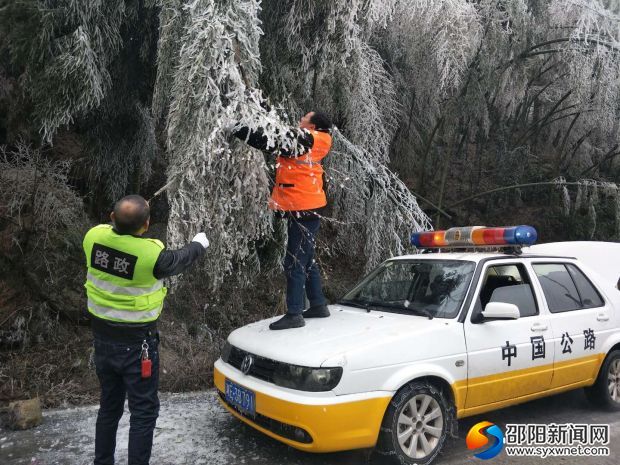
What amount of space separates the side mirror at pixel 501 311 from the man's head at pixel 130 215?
8.66 feet

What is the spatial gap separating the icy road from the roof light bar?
5.39ft

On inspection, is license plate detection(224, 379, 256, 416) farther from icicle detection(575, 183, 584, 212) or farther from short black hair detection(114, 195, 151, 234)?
icicle detection(575, 183, 584, 212)

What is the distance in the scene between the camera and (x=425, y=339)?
3.98 metres

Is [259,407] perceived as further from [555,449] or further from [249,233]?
[555,449]

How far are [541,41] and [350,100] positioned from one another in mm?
3995

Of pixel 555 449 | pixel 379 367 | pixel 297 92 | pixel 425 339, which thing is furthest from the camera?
pixel 297 92

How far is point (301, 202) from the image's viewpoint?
4.57 metres

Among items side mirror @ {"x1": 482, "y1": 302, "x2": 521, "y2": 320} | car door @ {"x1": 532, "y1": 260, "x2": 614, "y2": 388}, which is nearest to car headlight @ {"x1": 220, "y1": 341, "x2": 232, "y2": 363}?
side mirror @ {"x1": 482, "y1": 302, "x2": 521, "y2": 320}

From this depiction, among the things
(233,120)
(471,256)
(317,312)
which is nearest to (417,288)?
(471,256)

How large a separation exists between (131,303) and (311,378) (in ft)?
4.17

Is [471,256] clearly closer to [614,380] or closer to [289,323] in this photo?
[289,323]

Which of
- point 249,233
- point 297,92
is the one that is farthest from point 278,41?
point 249,233

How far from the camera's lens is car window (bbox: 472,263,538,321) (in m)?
4.58

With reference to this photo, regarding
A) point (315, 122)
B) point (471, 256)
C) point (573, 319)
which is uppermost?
A: point (315, 122)
